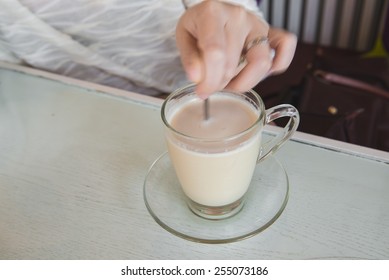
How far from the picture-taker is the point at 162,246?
0.57 m

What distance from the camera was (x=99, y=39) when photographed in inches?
36.1

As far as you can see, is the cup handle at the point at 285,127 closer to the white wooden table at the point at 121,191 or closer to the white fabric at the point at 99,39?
the white wooden table at the point at 121,191

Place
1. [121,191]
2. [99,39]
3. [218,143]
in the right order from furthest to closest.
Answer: [99,39] → [121,191] → [218,143]

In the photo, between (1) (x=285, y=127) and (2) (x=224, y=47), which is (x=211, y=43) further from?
(1) (x=285, y=127)

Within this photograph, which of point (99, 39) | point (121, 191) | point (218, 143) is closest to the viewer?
point (218, 143)

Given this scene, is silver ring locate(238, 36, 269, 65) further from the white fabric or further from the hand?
the white fabric

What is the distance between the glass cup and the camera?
545 millimetres

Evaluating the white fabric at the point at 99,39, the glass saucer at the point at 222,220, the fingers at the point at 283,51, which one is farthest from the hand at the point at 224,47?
the white fabric at the point at 99,39

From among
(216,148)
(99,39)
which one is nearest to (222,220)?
(216,148)

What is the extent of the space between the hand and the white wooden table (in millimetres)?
167

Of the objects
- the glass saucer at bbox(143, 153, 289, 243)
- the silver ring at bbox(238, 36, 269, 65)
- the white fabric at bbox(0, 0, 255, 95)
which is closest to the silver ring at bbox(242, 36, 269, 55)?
the silver ring at bbox(238, 36, 269, 65)

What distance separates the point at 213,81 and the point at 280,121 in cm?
43

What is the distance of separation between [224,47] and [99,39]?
46cm
